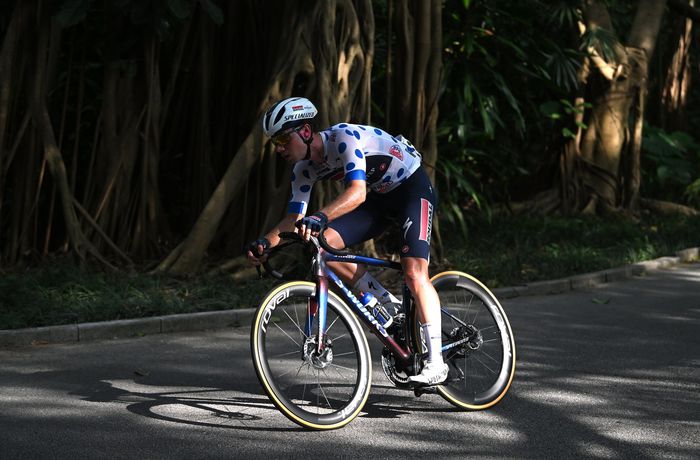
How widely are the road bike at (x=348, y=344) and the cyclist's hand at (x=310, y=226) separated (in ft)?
0.27

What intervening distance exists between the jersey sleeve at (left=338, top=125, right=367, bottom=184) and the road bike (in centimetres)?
35

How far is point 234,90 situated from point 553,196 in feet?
22.8

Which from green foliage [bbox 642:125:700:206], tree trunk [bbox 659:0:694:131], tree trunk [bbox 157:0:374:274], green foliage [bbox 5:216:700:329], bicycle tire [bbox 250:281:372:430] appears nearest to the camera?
bicycle tire [bbox 250:281:372:430]

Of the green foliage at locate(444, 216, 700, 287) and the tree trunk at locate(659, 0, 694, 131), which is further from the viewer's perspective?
the tree trunk at locate(659, 0, 694, 131)

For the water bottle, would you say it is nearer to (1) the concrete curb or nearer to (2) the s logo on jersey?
(2) the s logo on jersey

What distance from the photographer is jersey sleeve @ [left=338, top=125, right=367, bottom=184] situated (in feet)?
18.7

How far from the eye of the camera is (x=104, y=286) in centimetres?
984

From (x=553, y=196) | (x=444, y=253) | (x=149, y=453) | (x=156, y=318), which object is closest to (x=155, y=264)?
(x=156, y=318)

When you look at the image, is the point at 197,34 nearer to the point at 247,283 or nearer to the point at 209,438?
the point at 247,283

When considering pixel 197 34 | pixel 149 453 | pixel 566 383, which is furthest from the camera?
pixel 197 34

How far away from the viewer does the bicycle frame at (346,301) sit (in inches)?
225

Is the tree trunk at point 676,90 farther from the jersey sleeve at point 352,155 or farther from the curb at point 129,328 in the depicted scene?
the jersey sleeve at point 352,155

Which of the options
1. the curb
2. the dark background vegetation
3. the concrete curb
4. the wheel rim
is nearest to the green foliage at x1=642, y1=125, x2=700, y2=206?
the dark background vegetation

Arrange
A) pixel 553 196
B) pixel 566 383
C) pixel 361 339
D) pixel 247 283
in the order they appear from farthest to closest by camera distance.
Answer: pixel 553 196 → pixel 247 283 → pixel 566 383 → pixel 361 339
